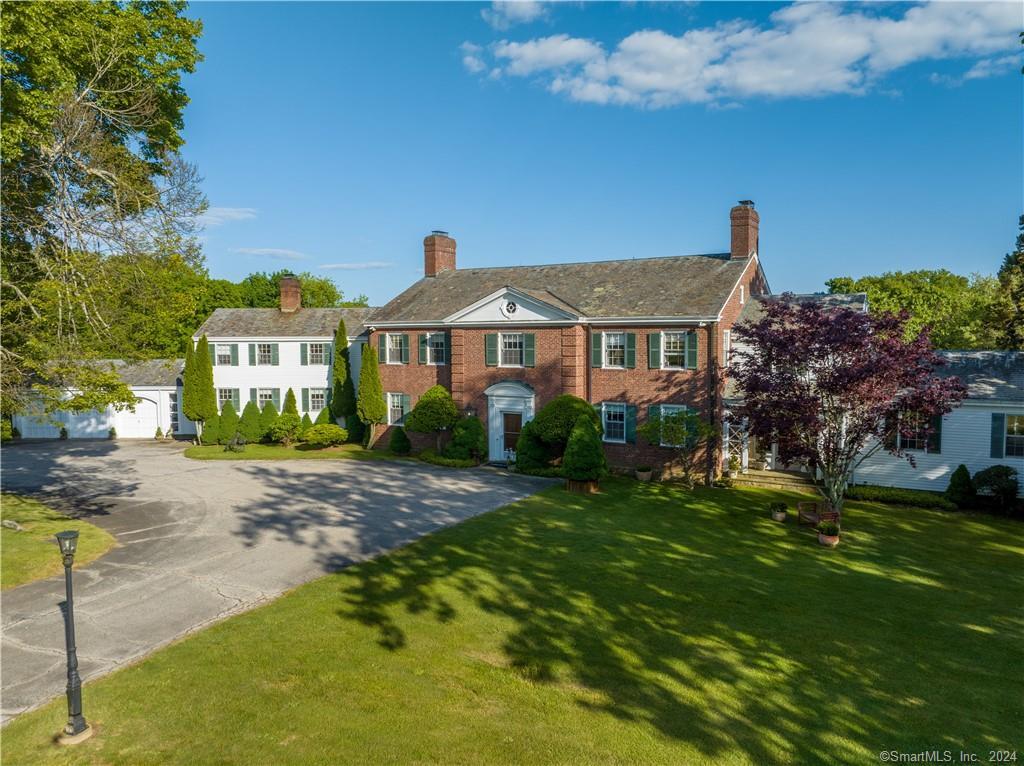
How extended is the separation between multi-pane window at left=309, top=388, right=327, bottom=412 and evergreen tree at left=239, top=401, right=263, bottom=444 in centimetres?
313

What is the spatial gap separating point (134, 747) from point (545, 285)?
26.5 metres

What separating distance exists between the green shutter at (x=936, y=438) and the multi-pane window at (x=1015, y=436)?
1925mm

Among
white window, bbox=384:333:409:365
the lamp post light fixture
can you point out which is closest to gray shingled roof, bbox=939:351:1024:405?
white window, bbox=384:333:409:365

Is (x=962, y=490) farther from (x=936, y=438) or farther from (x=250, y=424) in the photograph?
(x=250, y=424)

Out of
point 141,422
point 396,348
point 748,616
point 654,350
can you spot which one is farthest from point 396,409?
point 748,616

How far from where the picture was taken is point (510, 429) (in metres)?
29.2

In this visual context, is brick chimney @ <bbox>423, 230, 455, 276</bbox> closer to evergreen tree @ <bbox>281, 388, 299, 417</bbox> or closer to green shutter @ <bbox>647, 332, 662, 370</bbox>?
evergreen tree @ <bbox>281, 388, 299, 417</bbox>

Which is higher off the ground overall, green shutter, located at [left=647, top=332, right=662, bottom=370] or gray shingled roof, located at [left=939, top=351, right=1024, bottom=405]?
green shutter, located at [left=647, top=332, right=662, bottom=370]

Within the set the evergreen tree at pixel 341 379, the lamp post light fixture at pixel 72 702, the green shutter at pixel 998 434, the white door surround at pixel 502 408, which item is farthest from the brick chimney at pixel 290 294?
the green shutter at pixel 998 434

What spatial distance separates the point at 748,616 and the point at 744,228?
65.6 ft

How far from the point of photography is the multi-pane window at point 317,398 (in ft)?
125

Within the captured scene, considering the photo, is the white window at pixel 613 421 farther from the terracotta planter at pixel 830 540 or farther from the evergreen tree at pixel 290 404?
the evergreen tree at pixel 290 404

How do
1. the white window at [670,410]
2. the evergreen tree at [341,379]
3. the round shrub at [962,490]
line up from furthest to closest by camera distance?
the evergreen tree at [341,379], the white window at [670,410], the round shrub at [962,490]

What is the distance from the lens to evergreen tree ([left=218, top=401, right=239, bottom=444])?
3634 centimetres
